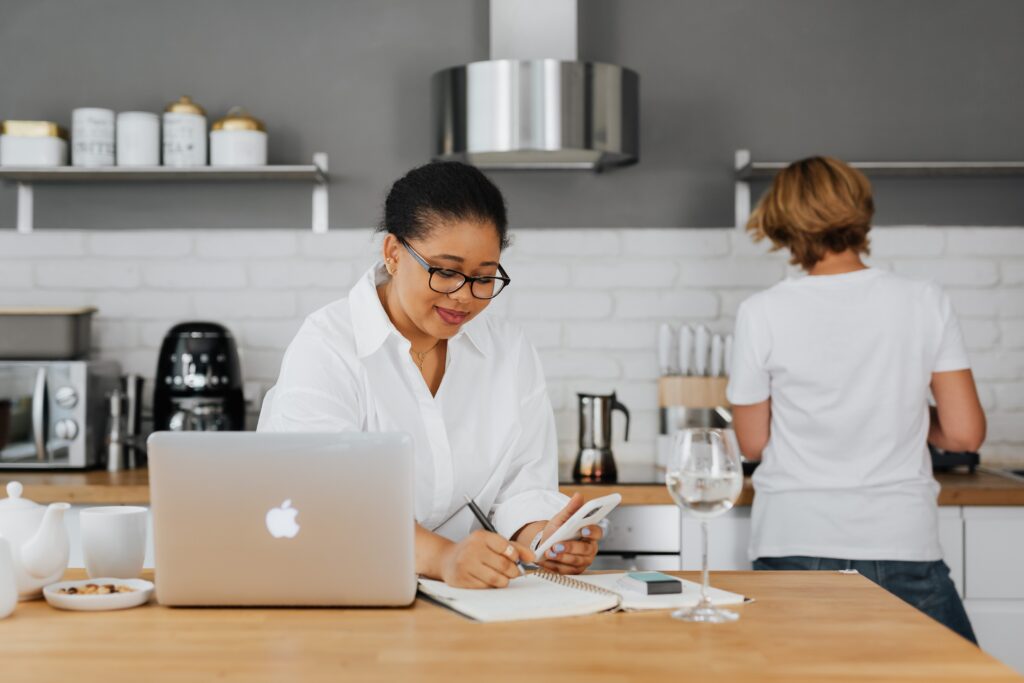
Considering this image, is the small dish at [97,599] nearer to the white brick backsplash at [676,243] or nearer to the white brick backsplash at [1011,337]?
the white brick backsplash at [676,243]

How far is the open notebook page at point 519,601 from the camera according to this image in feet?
4.71

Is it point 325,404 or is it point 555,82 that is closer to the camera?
point 325,404

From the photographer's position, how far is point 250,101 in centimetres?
348

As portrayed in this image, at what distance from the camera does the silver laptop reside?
1.42m

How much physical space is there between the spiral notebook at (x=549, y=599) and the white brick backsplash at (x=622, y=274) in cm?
189

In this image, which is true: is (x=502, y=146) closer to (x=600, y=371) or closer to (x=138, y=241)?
(x=600, y=371)

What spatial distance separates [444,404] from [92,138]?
1766 mm

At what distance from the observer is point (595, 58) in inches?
136

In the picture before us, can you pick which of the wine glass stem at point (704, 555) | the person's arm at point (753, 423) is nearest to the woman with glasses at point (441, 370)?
the wine glass stem at point (704, 555)

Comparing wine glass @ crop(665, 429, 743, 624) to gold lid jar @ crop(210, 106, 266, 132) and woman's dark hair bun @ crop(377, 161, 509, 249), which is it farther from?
gold lid jar @ crop(210, 106, 266, 132)

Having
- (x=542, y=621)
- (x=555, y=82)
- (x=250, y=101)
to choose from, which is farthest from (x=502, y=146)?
(x=542, y=621)

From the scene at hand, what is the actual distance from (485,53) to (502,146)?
68 centimetres

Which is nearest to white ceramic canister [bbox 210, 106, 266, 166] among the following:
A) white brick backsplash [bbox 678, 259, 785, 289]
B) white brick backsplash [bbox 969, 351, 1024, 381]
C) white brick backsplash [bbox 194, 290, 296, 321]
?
white brick backsplash [bbox 194, 290, 296, 321]

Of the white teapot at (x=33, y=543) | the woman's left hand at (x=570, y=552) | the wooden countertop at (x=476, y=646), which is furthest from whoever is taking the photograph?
the woman's left hand at (x=570, y=552)
